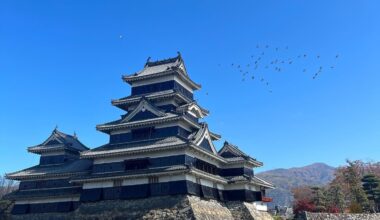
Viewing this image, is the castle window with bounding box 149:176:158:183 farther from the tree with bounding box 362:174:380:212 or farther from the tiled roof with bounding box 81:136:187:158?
the tree with bounding box 362:174:380:212

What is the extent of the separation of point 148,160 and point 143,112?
5.48 meters

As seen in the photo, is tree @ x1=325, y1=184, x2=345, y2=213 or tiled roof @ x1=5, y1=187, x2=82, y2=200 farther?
tree @ x1=325, y1=184, x2=345, y2=213

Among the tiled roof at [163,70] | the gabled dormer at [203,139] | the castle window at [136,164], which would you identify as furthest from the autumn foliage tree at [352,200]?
the castle window at [136,164]

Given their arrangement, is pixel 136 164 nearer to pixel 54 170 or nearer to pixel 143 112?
pixel 143 112

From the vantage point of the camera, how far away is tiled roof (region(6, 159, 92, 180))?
36.9m

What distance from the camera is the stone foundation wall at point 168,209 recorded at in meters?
28.2

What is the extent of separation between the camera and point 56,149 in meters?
40.1

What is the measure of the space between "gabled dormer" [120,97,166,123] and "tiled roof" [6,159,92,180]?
712 centimetres

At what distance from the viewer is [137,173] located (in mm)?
30516

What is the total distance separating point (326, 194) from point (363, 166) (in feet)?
92.3

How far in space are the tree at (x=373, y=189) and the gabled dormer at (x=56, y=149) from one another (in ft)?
130

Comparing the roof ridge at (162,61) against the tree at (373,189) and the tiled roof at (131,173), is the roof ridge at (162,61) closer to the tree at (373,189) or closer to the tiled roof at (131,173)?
the tiled roof at (131,173)

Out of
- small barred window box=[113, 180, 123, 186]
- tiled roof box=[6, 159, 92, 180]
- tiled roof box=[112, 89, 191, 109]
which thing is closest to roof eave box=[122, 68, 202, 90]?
tiled roof box=[112, 89, 191, 109]

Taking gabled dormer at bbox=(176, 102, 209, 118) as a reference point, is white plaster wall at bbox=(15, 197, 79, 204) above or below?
below
